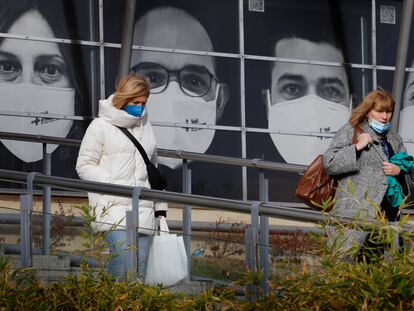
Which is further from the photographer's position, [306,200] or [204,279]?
[306,200]

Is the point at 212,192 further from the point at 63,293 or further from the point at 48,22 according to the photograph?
the point at 63,293

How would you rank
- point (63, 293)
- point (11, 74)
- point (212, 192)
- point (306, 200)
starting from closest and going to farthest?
point (63, 293)
point (306, 200)
point (11, 74)
point (212, 192)

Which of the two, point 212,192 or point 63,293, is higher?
point 212,192

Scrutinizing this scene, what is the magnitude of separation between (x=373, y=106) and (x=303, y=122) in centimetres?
920

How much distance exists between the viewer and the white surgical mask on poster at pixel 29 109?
16922 millimetres

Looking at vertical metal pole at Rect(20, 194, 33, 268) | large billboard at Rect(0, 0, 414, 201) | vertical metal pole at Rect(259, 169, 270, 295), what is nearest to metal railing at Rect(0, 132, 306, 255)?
vertical metal pole at Rect(259, 169, 270, 295)

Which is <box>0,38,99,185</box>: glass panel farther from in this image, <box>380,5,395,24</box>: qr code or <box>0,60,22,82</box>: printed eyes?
<box>380,5,395,24</box>: qr code

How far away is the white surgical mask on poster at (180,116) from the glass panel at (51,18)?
115cm

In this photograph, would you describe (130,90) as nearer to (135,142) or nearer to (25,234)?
(135,142)

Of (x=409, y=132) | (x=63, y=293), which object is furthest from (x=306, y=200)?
(x=409, y=132)

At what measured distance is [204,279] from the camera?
27.6ft

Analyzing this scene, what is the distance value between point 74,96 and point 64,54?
514mm

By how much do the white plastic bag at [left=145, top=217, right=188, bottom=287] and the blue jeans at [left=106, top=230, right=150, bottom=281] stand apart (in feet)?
0.14

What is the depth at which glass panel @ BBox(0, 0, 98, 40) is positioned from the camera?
17.2 m
